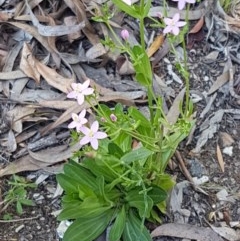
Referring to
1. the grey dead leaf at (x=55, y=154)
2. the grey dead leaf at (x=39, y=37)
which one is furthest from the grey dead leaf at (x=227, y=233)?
the grey dead leaf at (x=39, y=37)

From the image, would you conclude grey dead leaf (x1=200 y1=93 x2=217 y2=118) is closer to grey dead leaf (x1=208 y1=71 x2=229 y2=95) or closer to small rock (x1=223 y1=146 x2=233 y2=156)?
grey dead leaf (x1=208 y1=71 x2=229 y2=95)

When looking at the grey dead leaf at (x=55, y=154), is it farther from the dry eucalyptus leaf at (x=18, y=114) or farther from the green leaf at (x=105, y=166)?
the green leaf at (x=105, y=166)

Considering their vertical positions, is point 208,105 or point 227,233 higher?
point 208,105

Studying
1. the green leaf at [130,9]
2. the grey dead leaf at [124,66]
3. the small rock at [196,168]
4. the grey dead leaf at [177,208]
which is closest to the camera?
the green leaf at [130,9]

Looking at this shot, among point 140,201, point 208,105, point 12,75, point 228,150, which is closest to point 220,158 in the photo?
point 228,150

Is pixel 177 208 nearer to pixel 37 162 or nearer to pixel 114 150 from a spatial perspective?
pixel 114 150

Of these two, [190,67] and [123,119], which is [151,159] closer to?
[123,119]
